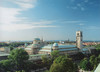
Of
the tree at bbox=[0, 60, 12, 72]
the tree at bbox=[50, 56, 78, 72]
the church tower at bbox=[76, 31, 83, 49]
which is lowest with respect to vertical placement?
the tree at bbox=[0, 60, 12, 72]

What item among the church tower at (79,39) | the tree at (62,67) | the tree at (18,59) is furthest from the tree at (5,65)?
the church tower at (79,39)

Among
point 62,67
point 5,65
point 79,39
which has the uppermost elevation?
point 79,39

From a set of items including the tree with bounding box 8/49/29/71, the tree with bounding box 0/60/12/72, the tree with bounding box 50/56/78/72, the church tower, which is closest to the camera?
the tree with bounding box 50/56/78/72

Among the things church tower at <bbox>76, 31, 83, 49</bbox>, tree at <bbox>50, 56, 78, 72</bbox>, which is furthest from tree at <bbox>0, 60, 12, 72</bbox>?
church tower at <bbox>76, 31, 83, 49</bbox>

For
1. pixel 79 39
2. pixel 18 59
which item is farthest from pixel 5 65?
pixel 79 39

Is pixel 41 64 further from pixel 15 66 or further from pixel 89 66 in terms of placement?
pixel 89 66

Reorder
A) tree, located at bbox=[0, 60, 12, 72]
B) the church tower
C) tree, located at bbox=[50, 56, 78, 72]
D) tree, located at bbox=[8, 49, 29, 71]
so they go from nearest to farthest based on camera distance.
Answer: tree, located at bbox=[50, 56, 78, 72] < tree, located at bbox=[0, 60, 12, 72] < tree, located at bbox=[8, 49, 29, 71] < the church tower

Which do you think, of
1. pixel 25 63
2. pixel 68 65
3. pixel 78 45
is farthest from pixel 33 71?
pixel 78 45

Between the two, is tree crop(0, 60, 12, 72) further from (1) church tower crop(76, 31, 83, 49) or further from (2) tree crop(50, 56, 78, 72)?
(1) church tower crop(76, 31, 83, 49)

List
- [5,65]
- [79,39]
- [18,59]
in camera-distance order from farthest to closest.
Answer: [79,39], [18,59], [5,65]

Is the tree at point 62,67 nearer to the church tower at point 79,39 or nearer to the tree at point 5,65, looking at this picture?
the tree at point 5,65

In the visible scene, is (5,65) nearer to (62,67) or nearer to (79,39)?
(62,67)
